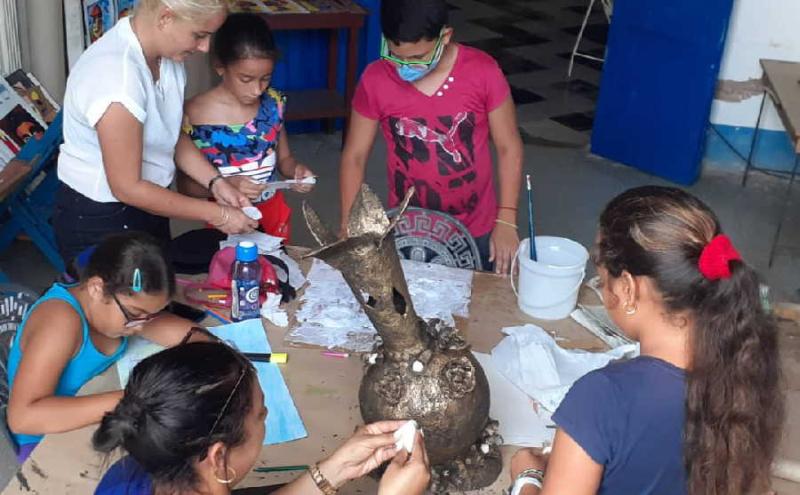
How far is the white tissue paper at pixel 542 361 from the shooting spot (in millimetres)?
1972

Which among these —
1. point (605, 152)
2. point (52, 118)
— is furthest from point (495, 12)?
point (52, 118)

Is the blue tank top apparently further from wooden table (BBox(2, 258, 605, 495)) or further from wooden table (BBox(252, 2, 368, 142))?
wooden table (BBox(252, 2, 368, 142))

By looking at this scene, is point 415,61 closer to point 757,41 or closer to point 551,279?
point 551,279

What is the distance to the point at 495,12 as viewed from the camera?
8359 mm

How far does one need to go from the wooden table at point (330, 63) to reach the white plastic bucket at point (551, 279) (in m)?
2.88

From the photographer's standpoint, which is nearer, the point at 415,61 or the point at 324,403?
the point at 324,403

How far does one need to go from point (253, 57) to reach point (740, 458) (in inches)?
68.8

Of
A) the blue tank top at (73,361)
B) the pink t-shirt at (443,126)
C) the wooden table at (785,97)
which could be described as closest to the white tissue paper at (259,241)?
the pink t-shirt at (443,126)

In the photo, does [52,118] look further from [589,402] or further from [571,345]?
[589,402]

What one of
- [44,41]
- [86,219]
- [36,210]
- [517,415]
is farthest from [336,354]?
[44,41]

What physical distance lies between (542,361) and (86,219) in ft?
3.96

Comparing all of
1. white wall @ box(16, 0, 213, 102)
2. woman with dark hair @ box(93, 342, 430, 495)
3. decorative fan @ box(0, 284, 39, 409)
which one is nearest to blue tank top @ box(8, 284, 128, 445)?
decorative fan @ box(0, 284, 39, 409)

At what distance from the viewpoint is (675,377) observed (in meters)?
1.37

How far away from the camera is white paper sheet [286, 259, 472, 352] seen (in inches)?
83.7
